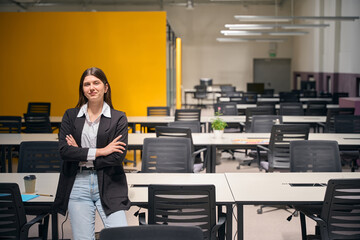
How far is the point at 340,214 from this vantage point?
2.72 m

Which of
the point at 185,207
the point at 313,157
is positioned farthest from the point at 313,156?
the point at 185,207

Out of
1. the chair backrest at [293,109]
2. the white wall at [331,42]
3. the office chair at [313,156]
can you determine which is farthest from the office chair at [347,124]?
the white wall at [331,42]

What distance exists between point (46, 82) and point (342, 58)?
885 cm

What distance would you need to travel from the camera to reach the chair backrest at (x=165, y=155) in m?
3.92

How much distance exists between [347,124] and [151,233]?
5.12 metres

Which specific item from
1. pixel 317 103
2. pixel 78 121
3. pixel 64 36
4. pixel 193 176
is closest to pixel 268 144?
pixel 193 176

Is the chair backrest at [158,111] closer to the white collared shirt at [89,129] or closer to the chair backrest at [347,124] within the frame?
the chair backrest at [347,124]

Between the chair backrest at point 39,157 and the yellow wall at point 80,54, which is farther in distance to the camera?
the yellow wall at point 80,54

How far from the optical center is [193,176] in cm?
347

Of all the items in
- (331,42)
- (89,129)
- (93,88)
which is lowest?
(89,129)

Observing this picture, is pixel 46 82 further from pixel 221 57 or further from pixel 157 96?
pixel 221 57

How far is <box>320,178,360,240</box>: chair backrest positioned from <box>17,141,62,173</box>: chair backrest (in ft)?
7.60

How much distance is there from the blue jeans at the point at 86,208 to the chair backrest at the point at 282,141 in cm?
281

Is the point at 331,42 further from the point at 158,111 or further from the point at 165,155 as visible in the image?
the point at 165,155
